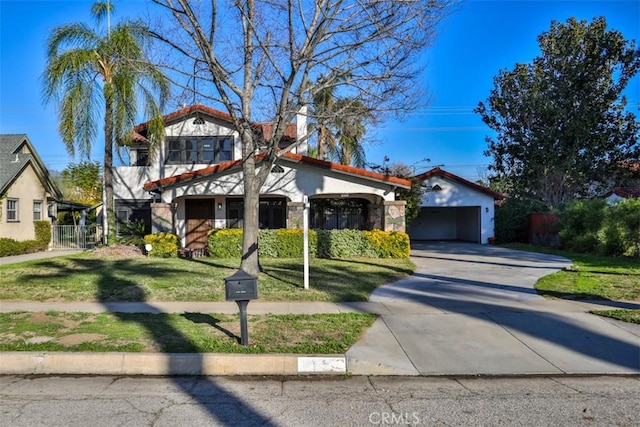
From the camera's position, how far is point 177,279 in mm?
11570

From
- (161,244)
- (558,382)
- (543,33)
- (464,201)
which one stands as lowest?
(558,382)

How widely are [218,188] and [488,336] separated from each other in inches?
556

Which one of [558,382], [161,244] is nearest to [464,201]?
[161,244]

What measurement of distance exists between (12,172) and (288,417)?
2205 cm

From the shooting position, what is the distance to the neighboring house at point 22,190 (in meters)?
Answer: 20.6

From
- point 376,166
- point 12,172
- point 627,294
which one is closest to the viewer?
point 627,294

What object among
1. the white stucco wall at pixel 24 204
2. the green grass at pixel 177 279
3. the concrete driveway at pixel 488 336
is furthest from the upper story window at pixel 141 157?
the concrete driveway at pixel 488 336

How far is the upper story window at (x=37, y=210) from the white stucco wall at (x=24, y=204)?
140 mm

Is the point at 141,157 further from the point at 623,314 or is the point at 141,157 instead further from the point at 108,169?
the point at 623,314

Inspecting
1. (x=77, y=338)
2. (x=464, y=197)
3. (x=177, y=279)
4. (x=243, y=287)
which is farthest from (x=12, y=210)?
(x=464, y=197)

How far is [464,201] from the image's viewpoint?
2700cm

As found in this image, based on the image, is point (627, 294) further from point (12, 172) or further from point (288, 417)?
point (12, 172)

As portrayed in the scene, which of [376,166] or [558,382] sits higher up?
[376,166]

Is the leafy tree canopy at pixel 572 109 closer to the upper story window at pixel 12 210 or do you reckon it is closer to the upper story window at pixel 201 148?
the upper story window at pixel 201 148
